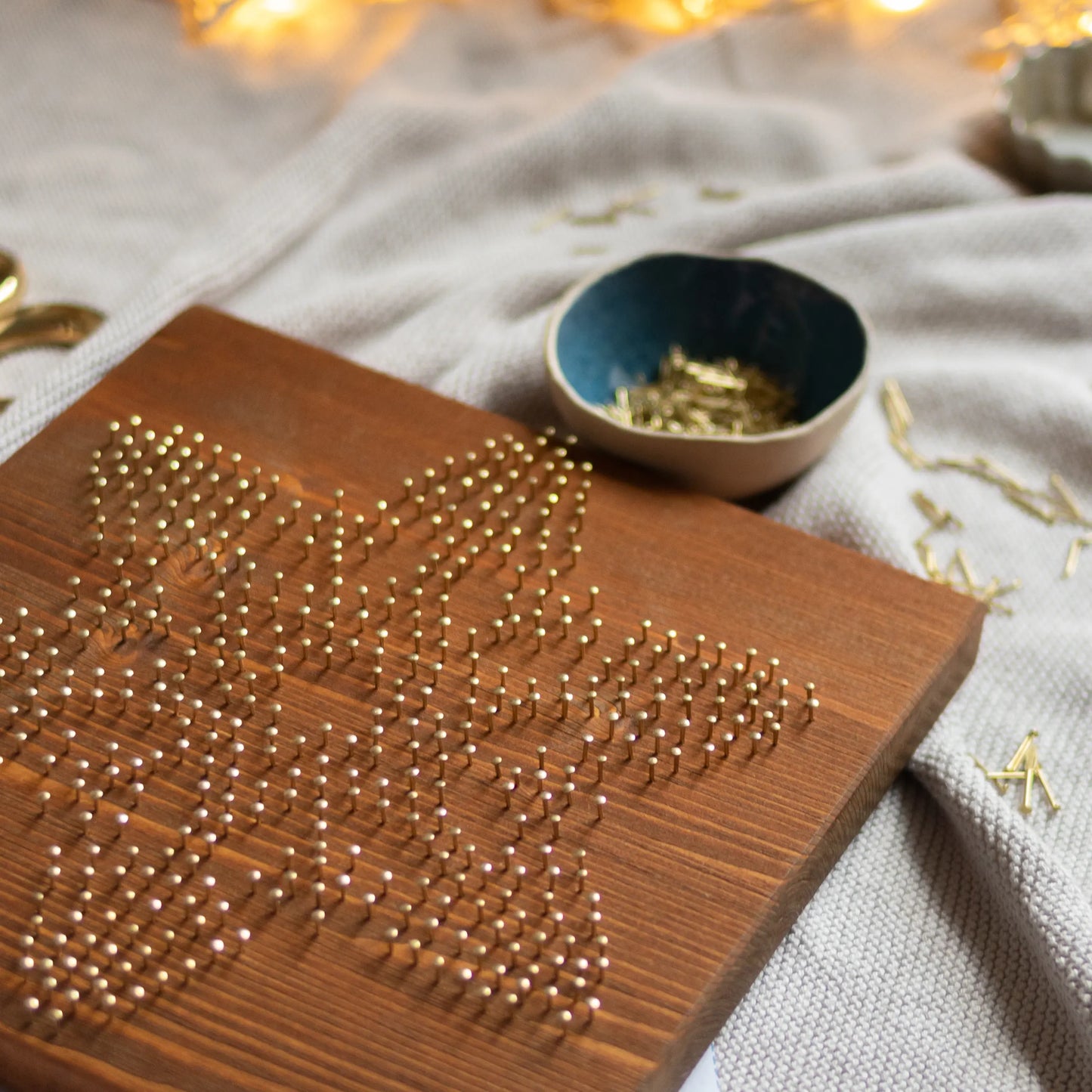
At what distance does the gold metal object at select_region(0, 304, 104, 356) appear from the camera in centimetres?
97

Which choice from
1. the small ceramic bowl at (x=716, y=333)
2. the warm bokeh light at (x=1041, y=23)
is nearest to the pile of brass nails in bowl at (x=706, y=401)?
the small ceramic bowl at (x=716, y=333)

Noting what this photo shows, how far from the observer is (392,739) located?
2.29 feet

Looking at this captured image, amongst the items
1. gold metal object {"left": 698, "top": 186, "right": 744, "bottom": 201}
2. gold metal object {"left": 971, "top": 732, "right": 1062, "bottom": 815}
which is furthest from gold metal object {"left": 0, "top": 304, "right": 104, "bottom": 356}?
gold metal object {"left": 971, "top": 732, "right": 1062, "bottom": 815}

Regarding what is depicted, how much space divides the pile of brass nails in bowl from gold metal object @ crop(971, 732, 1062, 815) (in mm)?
245

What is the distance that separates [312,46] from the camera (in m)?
1.21

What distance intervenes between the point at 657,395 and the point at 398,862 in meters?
0.38

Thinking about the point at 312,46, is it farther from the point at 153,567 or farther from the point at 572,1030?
the point at 572,1030

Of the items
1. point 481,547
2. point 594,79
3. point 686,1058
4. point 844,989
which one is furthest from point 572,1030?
point 594,79

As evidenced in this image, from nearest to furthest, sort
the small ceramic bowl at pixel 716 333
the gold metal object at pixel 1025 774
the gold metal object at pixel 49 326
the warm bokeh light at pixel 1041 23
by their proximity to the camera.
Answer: the gold metal object at pixel 1025 774 → the small ceramic bowl at pixel 716 333 → the gold metal object at pixel 49 326 → the warm bokeh light at pixel 1041 23

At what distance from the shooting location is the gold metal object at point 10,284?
963mm

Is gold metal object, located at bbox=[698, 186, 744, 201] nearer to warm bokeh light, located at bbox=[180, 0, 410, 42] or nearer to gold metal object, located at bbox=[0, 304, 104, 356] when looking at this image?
warm bokeh light, located at bbox=[180, 0, 410, 42]

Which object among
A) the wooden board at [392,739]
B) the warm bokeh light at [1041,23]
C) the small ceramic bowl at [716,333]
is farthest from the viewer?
the warm bokeh light at [1041,23]

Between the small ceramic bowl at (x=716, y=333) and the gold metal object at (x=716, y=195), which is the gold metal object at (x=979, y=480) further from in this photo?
the gold metal object at (x=716, y=195)

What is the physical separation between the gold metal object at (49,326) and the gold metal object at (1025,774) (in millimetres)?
646
